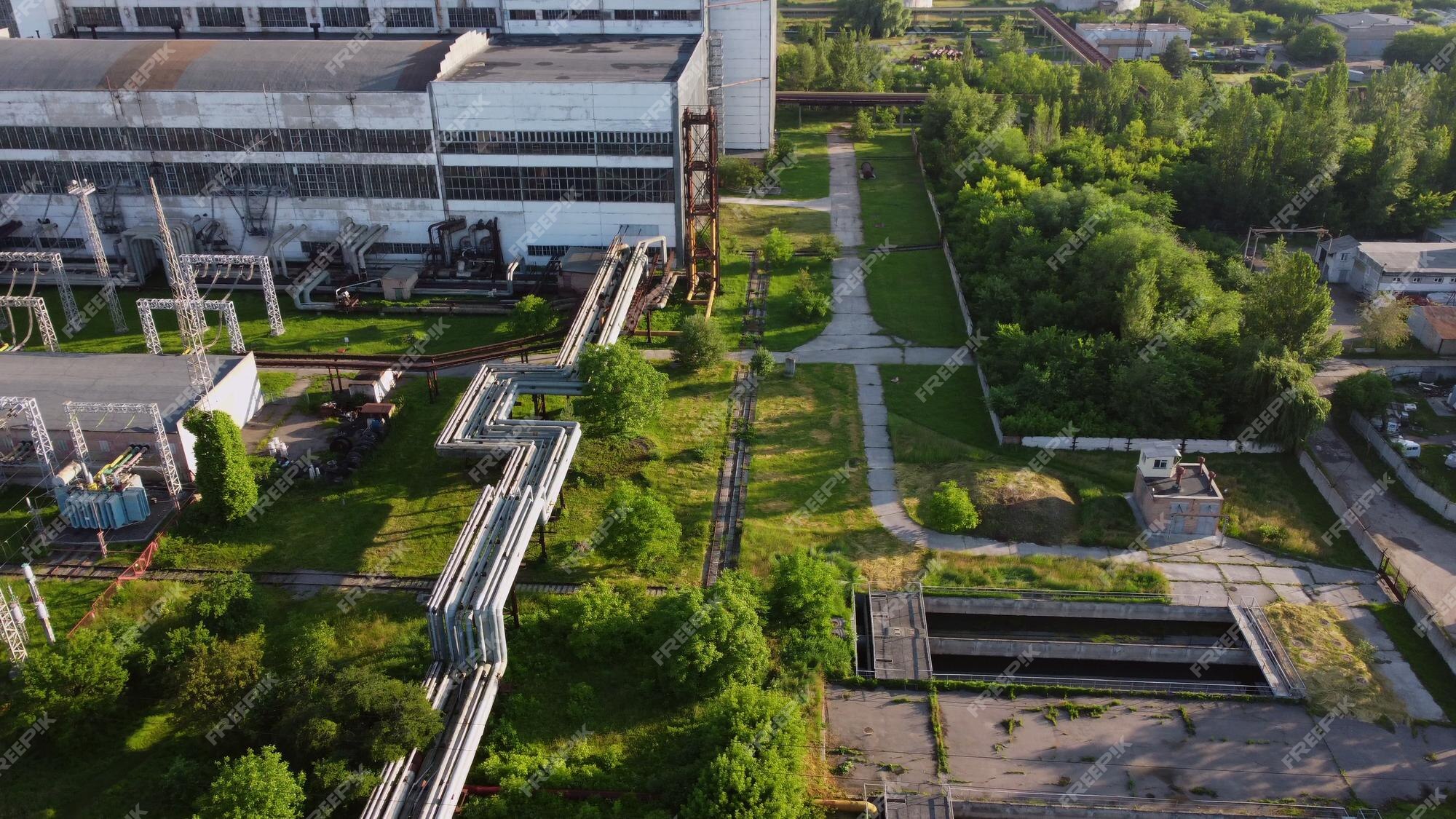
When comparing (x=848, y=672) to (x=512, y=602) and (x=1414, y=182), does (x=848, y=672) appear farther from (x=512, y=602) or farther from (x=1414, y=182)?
(x=1414, y=182)

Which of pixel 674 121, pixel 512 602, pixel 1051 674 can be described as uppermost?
pixel 674 121

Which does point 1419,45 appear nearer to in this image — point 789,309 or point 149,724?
point 789,309

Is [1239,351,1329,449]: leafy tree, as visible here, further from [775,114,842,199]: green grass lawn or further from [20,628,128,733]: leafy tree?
[20,628,128,733]: leafy tree

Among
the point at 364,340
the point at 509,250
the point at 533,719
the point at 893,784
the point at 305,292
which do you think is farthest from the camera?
the point at 509,250

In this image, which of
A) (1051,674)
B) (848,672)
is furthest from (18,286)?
(1051,674)

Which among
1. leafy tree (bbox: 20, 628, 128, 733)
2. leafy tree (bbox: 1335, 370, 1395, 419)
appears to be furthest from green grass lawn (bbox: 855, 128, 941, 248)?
leafy tree (bbox: 20, 628, 128, 733)

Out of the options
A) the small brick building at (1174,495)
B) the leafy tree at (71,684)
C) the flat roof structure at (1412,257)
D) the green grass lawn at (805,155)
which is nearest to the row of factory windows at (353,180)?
the green grass lawn at (805,155)

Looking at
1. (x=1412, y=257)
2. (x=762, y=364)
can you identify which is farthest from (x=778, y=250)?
(x=1412, y=257)
